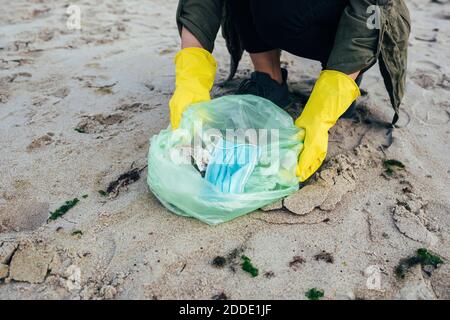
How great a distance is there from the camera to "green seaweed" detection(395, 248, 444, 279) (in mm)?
1151

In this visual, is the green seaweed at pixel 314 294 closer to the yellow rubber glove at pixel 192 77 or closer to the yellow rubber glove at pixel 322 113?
the yellow rubber glove at pixel 322 113

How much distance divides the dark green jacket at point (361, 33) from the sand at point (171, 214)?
312 mm

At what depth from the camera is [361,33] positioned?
138 centimetres

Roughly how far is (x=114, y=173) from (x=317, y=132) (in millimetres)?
718

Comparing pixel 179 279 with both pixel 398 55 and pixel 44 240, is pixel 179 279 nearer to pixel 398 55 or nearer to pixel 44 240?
pixel 44 240

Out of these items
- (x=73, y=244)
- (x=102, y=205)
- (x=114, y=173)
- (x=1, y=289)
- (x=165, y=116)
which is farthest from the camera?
(x=165, y=116)

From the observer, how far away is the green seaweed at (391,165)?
1527 mm

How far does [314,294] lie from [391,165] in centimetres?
68

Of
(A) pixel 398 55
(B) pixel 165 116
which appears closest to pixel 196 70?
(B) pixel 165 116

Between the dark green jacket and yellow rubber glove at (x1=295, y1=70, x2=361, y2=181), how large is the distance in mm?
50

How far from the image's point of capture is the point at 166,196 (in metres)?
1.29

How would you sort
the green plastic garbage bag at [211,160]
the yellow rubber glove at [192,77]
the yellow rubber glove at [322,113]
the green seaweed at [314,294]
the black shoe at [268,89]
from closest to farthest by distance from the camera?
the green seaweed at [314,294], the green plastic garbage bag at [211,160], the yellow rubber glove at [322,113], the yellow rubber glove at [192,77], the black shoe at [268,89]

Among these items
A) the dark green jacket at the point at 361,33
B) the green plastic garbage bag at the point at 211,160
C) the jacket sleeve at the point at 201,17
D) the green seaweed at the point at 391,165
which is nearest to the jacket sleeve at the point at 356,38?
the dark green jacket at the point at 361,33

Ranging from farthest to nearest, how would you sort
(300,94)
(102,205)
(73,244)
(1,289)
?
(300,94) < (102,205) < (73,244) < (1,289)
